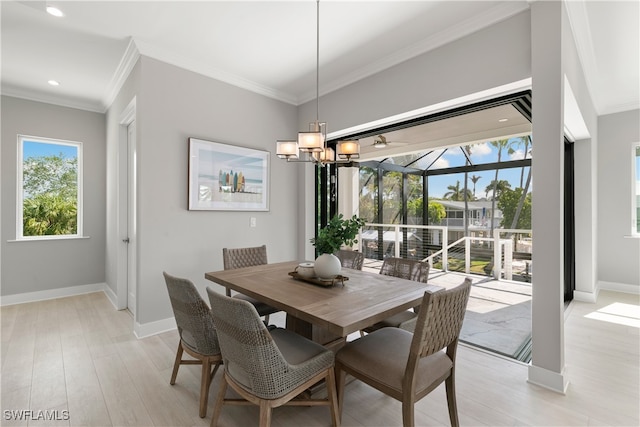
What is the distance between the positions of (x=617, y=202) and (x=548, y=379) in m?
3.88

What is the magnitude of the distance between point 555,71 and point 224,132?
314cm

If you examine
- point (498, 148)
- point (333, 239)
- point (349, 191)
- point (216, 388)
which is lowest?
point (216, 388)

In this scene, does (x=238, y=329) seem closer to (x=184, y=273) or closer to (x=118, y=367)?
(x=118, y=367)

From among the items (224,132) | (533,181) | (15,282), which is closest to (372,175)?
(224,132)

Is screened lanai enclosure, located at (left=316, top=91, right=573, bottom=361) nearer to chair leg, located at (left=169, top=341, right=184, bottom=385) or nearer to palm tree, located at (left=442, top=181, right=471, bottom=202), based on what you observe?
palm tree, located at (left=442, top=181, right=471, bottom=202)

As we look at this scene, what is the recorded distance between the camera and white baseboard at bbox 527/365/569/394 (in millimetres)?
2035

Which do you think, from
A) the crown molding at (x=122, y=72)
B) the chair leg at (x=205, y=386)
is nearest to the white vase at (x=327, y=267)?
the chair leg at (x=205, y=386)

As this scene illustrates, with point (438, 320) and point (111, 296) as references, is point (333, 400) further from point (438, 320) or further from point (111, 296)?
point (111, 296)

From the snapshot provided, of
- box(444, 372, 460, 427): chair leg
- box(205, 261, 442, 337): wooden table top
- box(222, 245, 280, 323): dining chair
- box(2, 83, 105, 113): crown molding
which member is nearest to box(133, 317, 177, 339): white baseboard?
box(222, 245, 280, 323): dining chair

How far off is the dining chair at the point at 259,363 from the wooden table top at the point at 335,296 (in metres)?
0.24

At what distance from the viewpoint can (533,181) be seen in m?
2.14

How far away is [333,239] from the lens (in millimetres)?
2066

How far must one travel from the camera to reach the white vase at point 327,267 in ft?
6.93

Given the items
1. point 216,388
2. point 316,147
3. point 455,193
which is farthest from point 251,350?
point 455,193
